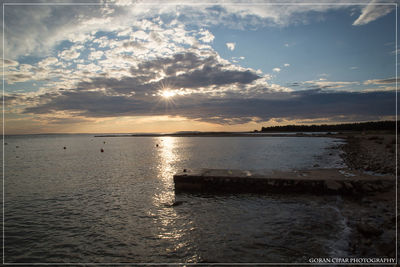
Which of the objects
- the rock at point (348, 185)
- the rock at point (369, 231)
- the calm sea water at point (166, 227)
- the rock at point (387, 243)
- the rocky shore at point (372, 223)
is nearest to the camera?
the rock at point (387, 243)

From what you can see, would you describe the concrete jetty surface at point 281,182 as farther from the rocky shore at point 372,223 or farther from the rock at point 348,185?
the rocky shore at point 372,223

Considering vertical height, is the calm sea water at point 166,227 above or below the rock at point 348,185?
below

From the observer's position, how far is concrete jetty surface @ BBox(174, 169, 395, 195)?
13656 millimetres

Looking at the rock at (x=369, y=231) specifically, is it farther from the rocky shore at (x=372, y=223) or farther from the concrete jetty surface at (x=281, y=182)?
the concrete jetty surface at (x=281, y=182)

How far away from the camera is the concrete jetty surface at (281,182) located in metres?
13.7

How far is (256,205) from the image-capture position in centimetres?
1241

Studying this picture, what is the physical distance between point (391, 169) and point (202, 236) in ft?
63.5

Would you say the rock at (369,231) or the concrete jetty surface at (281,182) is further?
the concrete jetty surface at (281,182)

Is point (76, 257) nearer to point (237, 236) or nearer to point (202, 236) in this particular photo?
point (202, 236)

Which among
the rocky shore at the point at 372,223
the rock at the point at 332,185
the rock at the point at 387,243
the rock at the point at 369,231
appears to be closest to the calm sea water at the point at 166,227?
the rocky shore at the point at 372,223

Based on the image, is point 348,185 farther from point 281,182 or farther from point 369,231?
point 369,231

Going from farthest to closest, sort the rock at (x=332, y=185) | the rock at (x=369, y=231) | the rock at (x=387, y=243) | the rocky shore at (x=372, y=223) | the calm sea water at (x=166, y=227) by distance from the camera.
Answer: the rock at (x=332, y=185) < the rock at (x=369, y=231) < the calm sea water at (x=166, y=227) < the rocky shore at (x=372, y=223) < the rock at (x=387, y=243)

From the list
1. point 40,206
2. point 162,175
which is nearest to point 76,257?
point 40,206

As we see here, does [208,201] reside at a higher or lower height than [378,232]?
lower
